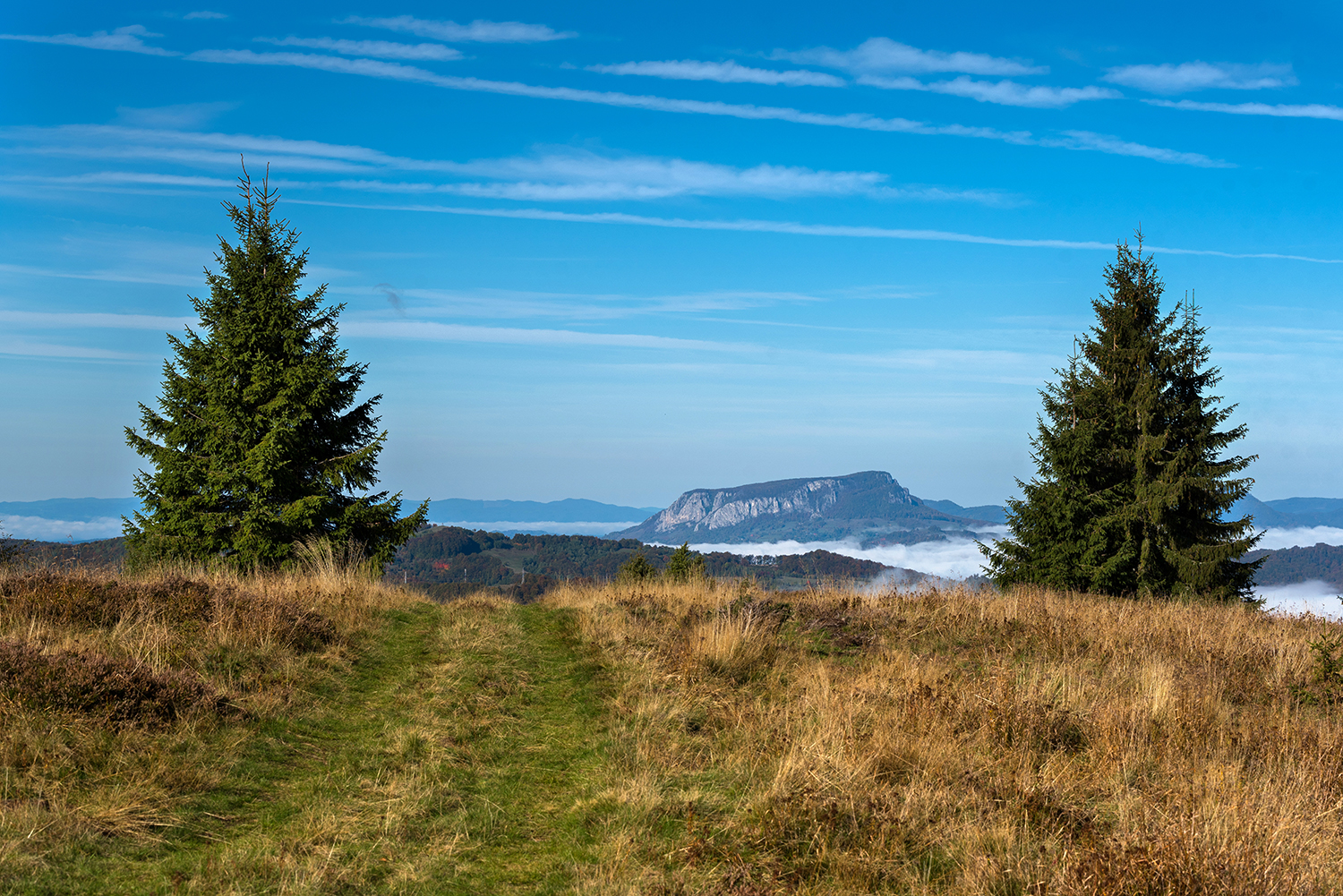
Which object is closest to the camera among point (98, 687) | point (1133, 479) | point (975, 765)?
point (975, 765)

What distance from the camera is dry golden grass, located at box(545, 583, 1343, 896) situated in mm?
4699

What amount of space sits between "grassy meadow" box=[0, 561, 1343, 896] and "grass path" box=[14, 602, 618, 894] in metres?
0.03

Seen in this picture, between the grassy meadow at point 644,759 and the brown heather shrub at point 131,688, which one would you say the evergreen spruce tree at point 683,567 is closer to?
the grassy meadow at point 644,759

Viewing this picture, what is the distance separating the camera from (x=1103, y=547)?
2853cm

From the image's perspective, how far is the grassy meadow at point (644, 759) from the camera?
4.79 m

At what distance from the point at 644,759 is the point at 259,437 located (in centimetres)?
1861

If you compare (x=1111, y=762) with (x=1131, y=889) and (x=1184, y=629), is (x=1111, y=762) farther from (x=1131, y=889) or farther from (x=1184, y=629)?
(x=1184, y=629)

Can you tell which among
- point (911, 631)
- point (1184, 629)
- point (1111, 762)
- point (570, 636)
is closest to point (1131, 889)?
point (1111, 762)

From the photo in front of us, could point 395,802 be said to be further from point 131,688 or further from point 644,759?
point 131,688

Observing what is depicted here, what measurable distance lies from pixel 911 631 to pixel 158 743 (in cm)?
1016

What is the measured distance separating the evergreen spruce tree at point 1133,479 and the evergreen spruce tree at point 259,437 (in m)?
21.5

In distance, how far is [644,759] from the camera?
7062 millimetres

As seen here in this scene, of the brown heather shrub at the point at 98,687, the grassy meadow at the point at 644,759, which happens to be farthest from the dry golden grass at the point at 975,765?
the brown heather shrub at the point at 98,687

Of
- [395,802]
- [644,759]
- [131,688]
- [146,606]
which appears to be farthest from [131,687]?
[644,759]
